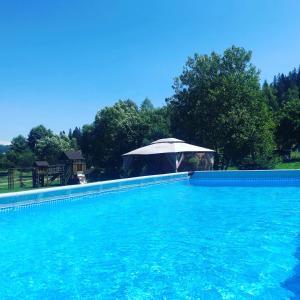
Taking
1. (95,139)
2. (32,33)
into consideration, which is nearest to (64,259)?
(32,33)

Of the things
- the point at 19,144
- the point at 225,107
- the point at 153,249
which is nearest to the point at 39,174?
the point at 225,107

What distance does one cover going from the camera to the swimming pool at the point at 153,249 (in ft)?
14.5

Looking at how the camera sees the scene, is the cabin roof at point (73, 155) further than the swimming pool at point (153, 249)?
Yes

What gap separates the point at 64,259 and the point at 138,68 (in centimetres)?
1966

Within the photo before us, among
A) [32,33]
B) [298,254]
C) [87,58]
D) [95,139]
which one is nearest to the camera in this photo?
[298,254]

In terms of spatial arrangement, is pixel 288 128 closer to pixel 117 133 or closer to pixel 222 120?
pixel 222 120

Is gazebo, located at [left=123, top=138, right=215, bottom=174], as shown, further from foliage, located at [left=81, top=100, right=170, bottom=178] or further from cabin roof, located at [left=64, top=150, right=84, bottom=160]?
foliage, located at [left=81, top=100, right=170, bottom=178]

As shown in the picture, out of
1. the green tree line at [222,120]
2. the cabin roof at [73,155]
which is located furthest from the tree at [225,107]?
the cabin roof at [73,155]

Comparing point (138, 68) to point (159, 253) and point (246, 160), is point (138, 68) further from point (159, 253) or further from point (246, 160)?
point (159, 253)

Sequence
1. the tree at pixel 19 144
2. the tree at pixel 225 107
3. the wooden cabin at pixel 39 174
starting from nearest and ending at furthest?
the wooden cabin at pixel 39 174, the tree at pixel 225 107, the tree at pixel 19 144

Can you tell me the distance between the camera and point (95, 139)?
35531mm

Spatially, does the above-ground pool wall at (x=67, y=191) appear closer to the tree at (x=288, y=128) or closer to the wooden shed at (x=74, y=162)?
the wooden shed at (x=74, y=162)

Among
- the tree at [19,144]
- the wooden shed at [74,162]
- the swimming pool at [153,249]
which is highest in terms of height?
the tree at [19,144]

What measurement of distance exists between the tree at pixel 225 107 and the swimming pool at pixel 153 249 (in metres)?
11.6
